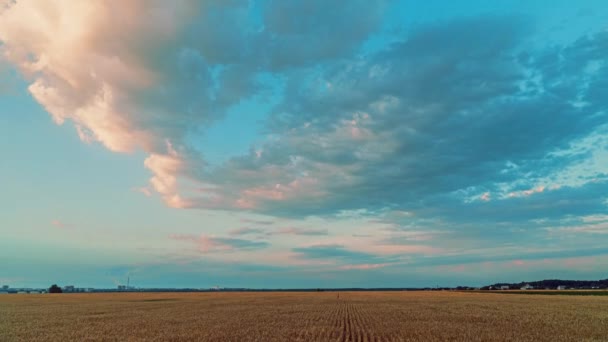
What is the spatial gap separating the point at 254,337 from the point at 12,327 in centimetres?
2189

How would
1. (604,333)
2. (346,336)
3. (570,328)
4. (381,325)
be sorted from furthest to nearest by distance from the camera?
(381,325) → (570,328) → (604,333) → (346,336)

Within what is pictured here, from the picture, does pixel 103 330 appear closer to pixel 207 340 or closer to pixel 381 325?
pixel 207 340

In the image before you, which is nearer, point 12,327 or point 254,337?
point 254,337

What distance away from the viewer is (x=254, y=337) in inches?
991

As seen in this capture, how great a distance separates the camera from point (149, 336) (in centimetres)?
2648

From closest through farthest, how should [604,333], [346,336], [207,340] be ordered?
[207,340] < [346,336] < [604,333]

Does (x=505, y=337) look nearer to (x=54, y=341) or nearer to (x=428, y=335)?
(x=428, y=335)

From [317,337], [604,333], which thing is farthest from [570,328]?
[317,337]

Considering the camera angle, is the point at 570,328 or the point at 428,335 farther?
the point at 570,328

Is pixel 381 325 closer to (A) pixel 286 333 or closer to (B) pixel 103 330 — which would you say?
(A) pixel 286 333

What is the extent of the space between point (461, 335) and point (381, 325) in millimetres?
7504

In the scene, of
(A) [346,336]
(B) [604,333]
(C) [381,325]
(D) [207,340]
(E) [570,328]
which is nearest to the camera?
(D) [207,340]

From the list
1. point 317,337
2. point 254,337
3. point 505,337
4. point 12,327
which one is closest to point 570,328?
point 505,337

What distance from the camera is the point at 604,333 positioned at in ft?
90.1
